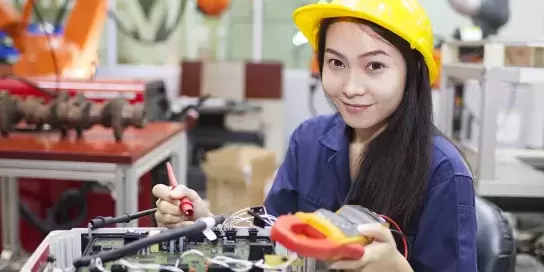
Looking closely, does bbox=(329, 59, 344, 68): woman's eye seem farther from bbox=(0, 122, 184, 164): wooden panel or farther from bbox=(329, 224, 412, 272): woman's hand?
bbox=(0, 122, 184, 164): wooden panel

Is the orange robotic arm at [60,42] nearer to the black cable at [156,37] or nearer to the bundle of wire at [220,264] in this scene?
the bundle of wire at [220,264]

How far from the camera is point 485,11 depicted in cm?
261

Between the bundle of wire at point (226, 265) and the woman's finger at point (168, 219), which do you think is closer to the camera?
the bundle of wire at point (226, 265)

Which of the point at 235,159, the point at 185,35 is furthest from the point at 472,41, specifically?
the point at 185,35

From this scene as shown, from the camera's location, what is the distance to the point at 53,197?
2156 mm

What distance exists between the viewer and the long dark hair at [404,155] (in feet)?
3.00

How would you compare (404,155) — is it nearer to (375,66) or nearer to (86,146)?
(375,66)

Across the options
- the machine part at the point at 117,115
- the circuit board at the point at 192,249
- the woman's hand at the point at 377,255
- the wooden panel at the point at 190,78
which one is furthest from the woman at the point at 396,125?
the wooden panel at the point at 190,78

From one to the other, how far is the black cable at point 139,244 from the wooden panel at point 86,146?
3.00 ft

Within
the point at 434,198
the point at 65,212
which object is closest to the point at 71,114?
the point at 65,212

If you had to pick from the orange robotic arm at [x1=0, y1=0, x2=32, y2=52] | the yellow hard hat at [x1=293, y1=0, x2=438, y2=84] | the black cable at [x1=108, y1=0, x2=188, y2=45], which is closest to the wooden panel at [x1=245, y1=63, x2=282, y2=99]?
the black cable at [x1=108, y1=0, x2=188, y2=45]

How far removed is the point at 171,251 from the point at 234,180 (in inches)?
91.6

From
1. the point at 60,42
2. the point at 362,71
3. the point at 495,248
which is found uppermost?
the point at 60,42

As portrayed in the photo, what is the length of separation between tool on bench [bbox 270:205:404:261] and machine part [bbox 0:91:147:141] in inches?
49.0
